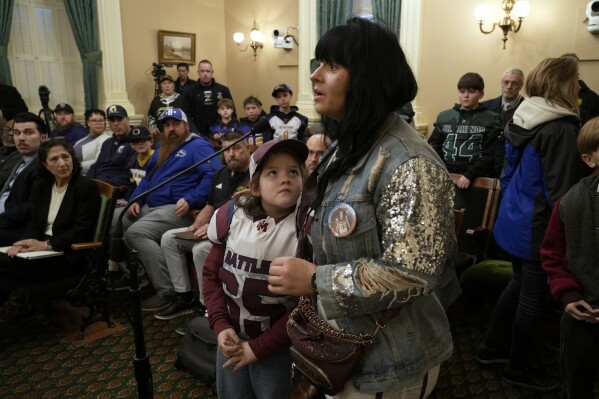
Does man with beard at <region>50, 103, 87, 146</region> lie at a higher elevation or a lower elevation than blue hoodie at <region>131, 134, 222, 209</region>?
higher

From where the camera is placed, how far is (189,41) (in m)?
7.38

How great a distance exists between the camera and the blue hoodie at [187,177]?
3.29 m

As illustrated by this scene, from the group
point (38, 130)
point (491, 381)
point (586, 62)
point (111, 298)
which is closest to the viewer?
point (491, 381)

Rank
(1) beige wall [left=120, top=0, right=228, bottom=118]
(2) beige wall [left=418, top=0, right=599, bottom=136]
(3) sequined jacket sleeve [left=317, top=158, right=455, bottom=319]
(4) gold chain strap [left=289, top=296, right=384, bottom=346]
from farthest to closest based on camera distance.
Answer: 1. (1) beige wall [left=120, top=0, right=228, bottom=118]
2. (2) beige wall [left=418, top=0, right=599, bottom=136]
3. (4) gold chain strap [left=289, top=296, right=384, bottom=346]
4. (3) sequined jacket sleeve [left=317, top=158, right=455, bottom=319]

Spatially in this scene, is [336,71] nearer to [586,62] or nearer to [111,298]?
[111,298]

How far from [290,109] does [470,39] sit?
206 cm

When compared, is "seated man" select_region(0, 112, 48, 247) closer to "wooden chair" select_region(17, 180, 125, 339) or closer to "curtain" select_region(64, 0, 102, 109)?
"wooden chair" select_region(17, 180, 125, 339)

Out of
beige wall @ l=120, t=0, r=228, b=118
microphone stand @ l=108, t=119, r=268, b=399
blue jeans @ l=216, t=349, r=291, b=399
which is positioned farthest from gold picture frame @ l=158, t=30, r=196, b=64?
blue jeans @ l=216, t=349, r=291, b=399

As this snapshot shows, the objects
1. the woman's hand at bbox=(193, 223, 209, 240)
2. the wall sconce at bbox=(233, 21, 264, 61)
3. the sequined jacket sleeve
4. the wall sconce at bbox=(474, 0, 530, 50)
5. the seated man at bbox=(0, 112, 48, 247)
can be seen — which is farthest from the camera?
the wall sconce at bbox=(233, 21, 264, 61)

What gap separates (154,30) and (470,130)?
5.47 metres

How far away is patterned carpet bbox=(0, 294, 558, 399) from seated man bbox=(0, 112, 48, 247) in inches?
23.6

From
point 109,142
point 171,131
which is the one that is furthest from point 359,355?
point 109,142

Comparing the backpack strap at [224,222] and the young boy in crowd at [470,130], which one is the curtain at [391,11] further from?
the backpack strap at [224,222]

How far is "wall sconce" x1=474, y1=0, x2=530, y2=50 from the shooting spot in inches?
167
